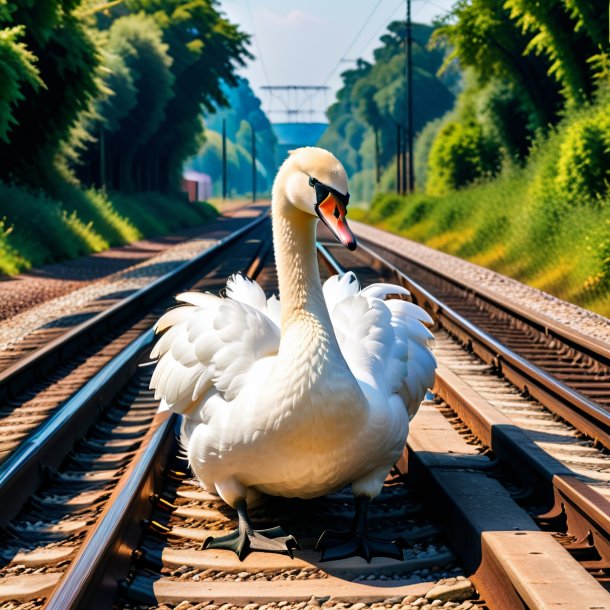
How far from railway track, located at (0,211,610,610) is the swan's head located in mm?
1328

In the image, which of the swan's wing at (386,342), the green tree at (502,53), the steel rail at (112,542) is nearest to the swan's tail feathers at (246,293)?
the swan's wing at (386,342)

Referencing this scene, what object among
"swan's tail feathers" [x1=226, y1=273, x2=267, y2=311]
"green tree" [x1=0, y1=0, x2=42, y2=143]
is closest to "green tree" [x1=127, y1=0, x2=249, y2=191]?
"green tree" [x1=0, y1=0, x2=42, y2=143]

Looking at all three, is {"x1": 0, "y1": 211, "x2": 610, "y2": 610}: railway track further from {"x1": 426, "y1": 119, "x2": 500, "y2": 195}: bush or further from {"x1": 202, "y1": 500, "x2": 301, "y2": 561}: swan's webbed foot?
{"x1": 426, "y1": 119, "x2": 500, "y2": 195}: bush

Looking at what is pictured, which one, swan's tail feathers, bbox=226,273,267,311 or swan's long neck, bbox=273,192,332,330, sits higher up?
swan's long neck, bbox=273,192,332,330

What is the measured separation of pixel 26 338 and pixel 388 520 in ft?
23.1

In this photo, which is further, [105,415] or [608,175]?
[608,175]

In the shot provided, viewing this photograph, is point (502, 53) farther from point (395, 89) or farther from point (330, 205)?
point (395, 89)

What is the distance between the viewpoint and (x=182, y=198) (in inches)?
2216

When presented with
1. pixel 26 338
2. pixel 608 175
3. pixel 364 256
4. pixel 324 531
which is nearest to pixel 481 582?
pixel 324 531

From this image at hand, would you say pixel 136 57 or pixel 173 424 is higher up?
pixel 136 57

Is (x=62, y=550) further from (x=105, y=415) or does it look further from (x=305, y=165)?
(x=105, y=415)

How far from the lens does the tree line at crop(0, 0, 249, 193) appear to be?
1972 cm

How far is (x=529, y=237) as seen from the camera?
719 inches

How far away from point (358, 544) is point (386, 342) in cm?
101
